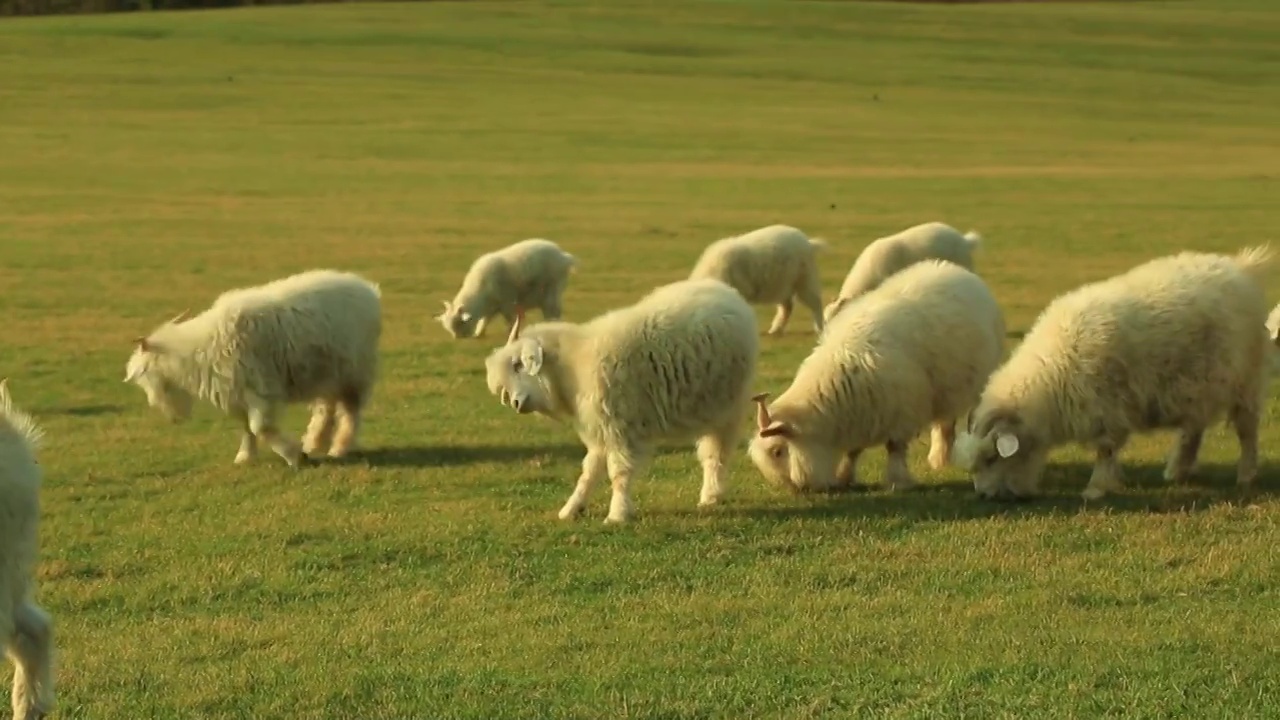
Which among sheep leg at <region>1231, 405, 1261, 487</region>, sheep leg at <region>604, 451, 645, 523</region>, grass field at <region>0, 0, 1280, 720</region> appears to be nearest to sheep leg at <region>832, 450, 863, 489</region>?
grass field at <region>0, 0, 1280, 720</region>

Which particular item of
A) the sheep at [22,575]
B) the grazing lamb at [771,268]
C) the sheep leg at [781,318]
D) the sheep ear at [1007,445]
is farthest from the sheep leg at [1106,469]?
the sheep leg at [781,318]

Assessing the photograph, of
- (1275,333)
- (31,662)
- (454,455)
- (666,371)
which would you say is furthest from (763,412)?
(31,662)

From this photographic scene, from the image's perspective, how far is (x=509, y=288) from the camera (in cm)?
2100

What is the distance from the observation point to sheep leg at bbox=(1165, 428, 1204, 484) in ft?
34.9

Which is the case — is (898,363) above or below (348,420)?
above

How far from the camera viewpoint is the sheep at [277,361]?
13.1 m

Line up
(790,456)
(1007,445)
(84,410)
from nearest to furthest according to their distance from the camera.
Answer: (1007,445)
(790,456)
(84,410)

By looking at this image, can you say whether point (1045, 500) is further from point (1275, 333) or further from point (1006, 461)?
point (1275, 333)

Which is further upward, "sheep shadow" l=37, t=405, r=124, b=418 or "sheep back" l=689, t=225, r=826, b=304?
"sheep back" l=689, t=225, r=826, b=304

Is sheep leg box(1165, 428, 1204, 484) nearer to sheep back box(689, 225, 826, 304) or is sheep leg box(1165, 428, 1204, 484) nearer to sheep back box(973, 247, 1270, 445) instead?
sheep back box(973, 247, 1270, 445)

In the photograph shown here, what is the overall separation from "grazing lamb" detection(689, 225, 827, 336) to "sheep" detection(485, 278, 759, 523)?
785 centimetres

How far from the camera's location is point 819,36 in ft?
264

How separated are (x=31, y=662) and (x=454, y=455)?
21.6 feet

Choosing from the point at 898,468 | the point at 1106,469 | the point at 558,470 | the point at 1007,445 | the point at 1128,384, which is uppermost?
the point at 1128,384
